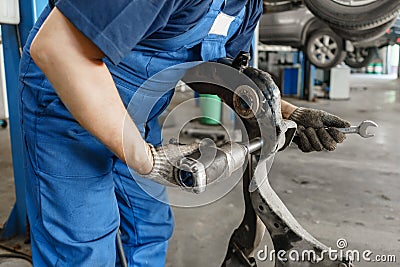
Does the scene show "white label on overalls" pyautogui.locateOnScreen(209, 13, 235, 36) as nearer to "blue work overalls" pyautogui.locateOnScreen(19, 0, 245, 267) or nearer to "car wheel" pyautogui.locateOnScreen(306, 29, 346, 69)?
"blue work overalls" pyautogui.locateOnScreen(19, 0, 245, 267)

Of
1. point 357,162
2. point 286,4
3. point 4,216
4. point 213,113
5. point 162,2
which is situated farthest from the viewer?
point 286,4

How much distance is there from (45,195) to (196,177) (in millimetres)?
369

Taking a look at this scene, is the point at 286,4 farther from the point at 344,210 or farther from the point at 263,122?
the point at 263,122

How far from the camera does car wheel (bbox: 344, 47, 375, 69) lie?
5391mm

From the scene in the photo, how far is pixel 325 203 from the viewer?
2002 mm

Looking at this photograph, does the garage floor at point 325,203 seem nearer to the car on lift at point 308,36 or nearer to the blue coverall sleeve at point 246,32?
the blue coverall sleeve at point 246,32

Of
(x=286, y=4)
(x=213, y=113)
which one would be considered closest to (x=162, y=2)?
(x=213, y=113)

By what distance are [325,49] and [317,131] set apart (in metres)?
3.81

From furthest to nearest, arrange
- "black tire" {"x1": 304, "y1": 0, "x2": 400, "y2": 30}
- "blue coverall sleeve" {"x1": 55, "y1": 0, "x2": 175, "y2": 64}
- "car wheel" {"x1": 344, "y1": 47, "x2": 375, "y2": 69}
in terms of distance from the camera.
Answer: "car wheel" {"x1": 344, "y1": 47, "x2": 375, "y2": 69} → "black tire" {"x1": 304, "y1": 0, "x2": 400, "y2": 30} → "blue coverall sleeve" {"x1": 55, "y1": 0, "x2": 175, "y2": 64}

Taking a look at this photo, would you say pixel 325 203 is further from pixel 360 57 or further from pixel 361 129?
pixel 360 57

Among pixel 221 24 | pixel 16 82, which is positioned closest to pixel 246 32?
pixel 221 24

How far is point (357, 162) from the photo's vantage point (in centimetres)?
262

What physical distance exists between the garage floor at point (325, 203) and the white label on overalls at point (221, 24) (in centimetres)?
93

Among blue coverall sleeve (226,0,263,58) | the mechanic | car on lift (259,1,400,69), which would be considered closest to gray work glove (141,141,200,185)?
the mechanic
